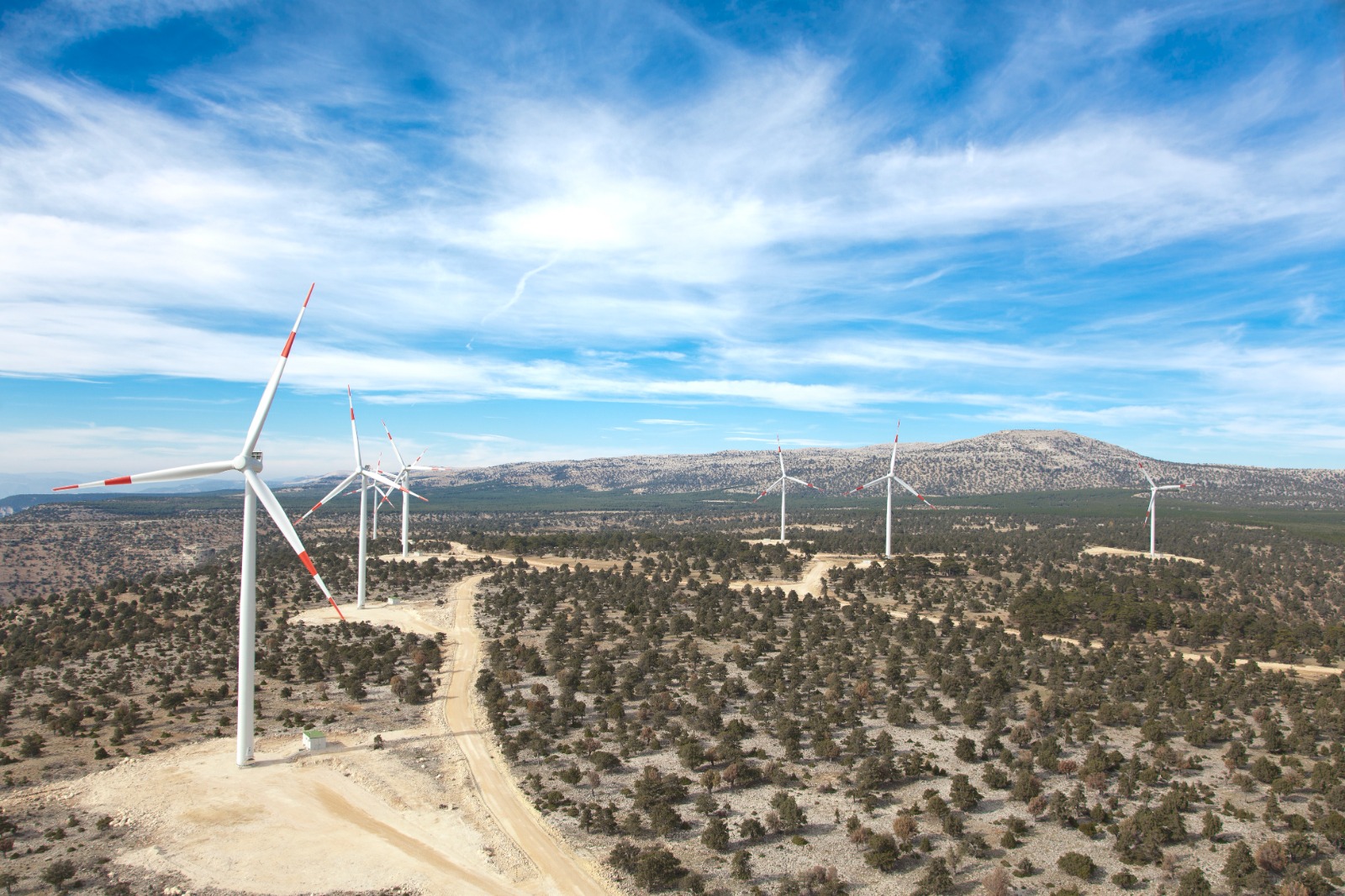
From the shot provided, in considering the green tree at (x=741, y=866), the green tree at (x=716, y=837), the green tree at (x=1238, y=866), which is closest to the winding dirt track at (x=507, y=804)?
the green tree at (x=716, y=837)

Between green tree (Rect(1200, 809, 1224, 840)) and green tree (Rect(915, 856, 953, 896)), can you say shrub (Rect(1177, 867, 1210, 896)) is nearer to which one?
green tree (Rect(1200, 809, 1224, 840))

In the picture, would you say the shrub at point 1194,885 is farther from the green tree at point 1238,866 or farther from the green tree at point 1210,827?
the green tree at point 1210,827

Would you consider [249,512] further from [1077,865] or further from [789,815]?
[1077,865]

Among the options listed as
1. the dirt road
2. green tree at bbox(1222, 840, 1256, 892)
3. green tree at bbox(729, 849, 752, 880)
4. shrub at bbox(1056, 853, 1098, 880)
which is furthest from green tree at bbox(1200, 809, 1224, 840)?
the dirt road

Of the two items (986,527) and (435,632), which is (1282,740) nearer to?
(435,632)

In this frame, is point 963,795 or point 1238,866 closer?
point 1238,866

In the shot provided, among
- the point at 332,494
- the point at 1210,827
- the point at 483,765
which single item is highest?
the point at 332,494

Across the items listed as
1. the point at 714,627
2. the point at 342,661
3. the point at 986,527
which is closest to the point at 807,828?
the point at 714,627

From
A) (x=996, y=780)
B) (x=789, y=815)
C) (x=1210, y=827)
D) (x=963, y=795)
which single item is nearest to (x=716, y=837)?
(x=789, y=815)
